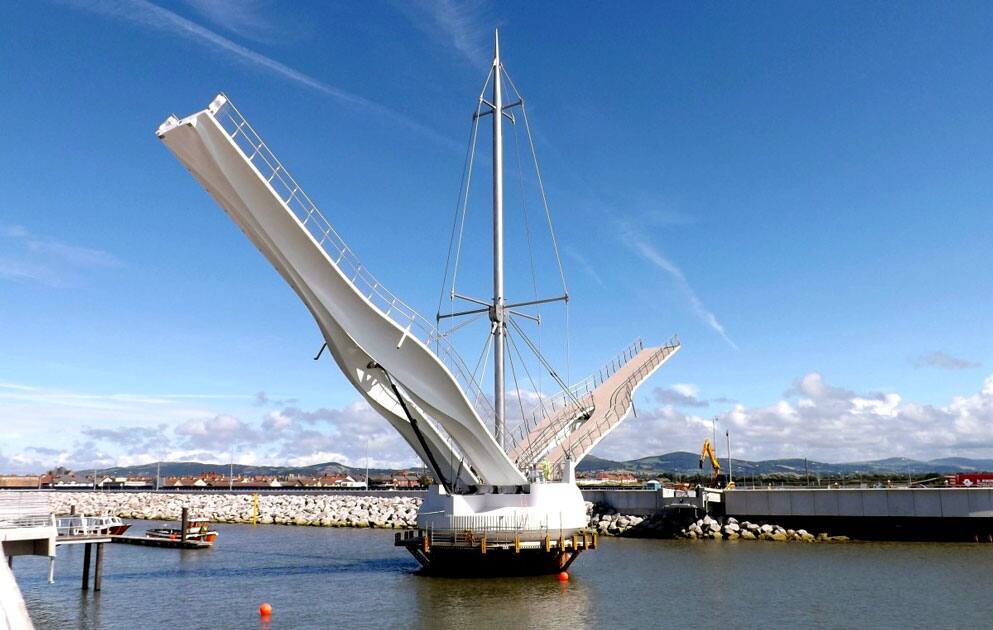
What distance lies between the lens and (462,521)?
25.0 meters

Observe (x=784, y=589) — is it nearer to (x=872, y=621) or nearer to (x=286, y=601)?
(x=872, y=621)

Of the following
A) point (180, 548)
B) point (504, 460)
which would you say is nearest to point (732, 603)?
point (504, 460)

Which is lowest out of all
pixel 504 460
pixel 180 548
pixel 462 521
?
pixel 180 548

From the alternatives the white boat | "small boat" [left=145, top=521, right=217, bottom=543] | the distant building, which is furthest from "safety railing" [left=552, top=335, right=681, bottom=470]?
the distant building

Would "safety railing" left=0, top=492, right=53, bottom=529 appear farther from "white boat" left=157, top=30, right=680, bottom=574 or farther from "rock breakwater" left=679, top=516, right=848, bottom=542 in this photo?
"rock breakwater" left=679, top=516, right=848, bottom=542

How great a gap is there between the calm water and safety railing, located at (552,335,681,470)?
418cm

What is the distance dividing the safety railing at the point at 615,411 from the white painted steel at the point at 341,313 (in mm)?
4001

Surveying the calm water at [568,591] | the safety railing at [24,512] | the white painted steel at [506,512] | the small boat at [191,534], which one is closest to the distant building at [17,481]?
the small boat at [191,534]

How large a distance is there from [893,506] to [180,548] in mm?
33417

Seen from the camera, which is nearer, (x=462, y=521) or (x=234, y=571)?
(x=462, y=521)

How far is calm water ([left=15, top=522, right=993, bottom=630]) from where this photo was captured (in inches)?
780

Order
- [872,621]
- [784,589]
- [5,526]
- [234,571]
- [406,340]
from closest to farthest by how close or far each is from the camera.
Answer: [872,621], [5,526], [406,340], [784,589], [234,571]

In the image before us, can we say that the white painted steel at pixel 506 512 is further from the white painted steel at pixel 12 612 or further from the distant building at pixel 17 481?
the distant building at pixel 17 481

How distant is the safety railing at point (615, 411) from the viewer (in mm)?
29469
